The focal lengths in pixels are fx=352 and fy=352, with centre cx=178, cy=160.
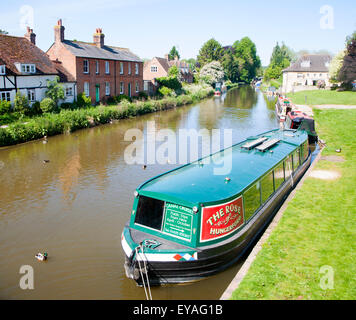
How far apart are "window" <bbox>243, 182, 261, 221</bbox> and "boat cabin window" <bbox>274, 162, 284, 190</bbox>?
1.67 metres

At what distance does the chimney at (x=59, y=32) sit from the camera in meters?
30.7

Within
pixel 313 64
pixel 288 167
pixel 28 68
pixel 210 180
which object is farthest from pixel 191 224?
pixel 313 64

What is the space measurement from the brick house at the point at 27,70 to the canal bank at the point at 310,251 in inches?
811

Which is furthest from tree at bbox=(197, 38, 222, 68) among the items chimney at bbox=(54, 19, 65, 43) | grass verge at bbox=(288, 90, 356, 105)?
chimney at bbox=(54, 19, 65, 43)

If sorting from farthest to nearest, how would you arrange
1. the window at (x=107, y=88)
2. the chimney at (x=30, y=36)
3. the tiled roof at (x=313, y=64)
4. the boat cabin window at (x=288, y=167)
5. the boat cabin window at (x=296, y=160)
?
the tiled roof at (x=313, y=64)
the window at (x=107, y=88)
the chimney at (x=30, y=36)
the boat cabin window at (x=296, y=160)
the boat cabin window at (x=288, y=167)

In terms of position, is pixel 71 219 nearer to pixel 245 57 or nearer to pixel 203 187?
pixel 203 187

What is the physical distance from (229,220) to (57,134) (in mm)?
18716

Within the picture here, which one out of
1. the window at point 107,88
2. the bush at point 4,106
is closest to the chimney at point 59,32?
the window at point 107,88

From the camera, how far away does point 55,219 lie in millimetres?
11367

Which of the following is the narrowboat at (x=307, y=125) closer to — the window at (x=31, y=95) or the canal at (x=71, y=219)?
the canal at (x=71, y=219)

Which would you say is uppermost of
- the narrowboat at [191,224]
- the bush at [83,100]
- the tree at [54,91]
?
the tree at [54,91]
